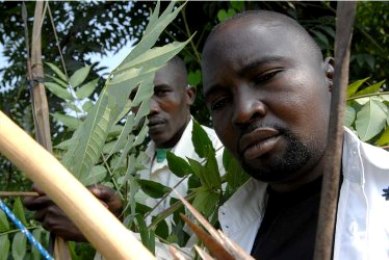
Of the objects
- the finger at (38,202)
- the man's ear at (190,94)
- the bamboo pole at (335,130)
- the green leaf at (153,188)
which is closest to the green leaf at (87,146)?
the finger at (38,202)

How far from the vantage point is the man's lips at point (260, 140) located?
79 cm

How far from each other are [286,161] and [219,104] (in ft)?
0.36

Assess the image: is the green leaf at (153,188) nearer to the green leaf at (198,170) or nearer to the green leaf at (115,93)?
the green leaf at (198,170)

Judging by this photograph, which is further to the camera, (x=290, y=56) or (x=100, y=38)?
(x=100, y=38)

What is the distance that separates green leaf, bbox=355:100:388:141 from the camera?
1148mm

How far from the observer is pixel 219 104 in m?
0.84

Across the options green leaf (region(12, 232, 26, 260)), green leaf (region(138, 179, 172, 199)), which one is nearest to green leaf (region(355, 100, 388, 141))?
green leaf (region(138, 179, 172, 199))

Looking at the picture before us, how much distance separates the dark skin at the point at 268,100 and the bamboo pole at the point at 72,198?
0.43 m

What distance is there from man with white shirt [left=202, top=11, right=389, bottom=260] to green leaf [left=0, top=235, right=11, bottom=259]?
0.37m

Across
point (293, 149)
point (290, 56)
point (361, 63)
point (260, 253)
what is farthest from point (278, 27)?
point (361, 63)

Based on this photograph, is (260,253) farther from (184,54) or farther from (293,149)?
(184,54)

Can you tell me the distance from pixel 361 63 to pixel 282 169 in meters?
2.13

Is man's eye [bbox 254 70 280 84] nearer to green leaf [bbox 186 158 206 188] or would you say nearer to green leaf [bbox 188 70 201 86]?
green leaf [bbox 186 158 206 188]

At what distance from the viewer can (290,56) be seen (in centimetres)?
85
